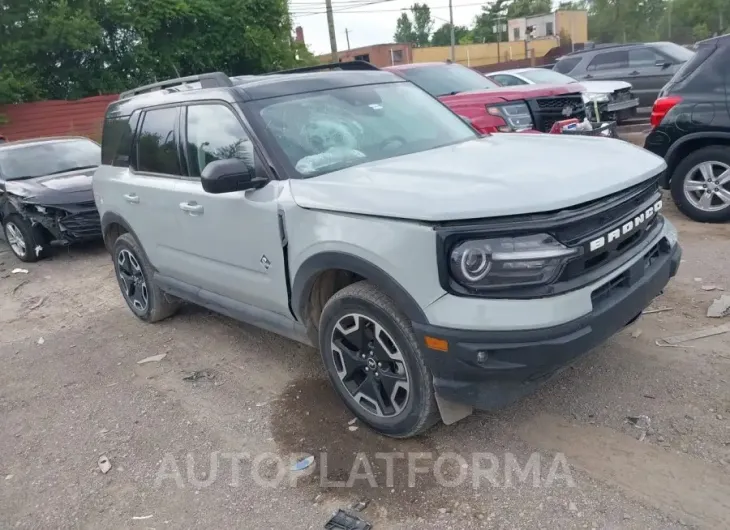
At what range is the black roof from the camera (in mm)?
3920

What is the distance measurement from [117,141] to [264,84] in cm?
201

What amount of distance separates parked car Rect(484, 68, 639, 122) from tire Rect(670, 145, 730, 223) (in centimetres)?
217

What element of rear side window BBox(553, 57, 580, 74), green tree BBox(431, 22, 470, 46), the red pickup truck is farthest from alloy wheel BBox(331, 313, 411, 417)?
green tree BBox(431, 22, 470, 46)

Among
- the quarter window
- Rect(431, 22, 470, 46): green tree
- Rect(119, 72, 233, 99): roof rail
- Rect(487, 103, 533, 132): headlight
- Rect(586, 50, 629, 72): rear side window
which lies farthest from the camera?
Rect(431, 22, 470, 46): green tree

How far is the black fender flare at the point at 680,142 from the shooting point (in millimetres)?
5961

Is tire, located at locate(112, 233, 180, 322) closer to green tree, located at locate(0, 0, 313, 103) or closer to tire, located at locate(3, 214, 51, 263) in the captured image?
tire, located at locate(3, 214, 51, 263)

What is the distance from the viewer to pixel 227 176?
11.3 ft

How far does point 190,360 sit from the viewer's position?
4828mm

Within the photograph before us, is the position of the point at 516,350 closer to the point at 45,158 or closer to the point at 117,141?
the point at 117,141

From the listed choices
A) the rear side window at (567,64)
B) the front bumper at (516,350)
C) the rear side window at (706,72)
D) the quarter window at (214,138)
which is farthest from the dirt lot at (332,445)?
the rear side window at (567,64)

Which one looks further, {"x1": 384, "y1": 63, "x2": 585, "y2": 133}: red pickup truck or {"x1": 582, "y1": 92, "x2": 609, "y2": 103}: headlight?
{"x1": 582, "y1": 92, "x2": 609, "y2": 103}: headlight

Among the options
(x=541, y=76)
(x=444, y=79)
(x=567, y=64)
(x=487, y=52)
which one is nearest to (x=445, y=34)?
(x=487, y=52)

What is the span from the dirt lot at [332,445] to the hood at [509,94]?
143 inches

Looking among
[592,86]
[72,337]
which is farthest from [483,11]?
[72,337]
